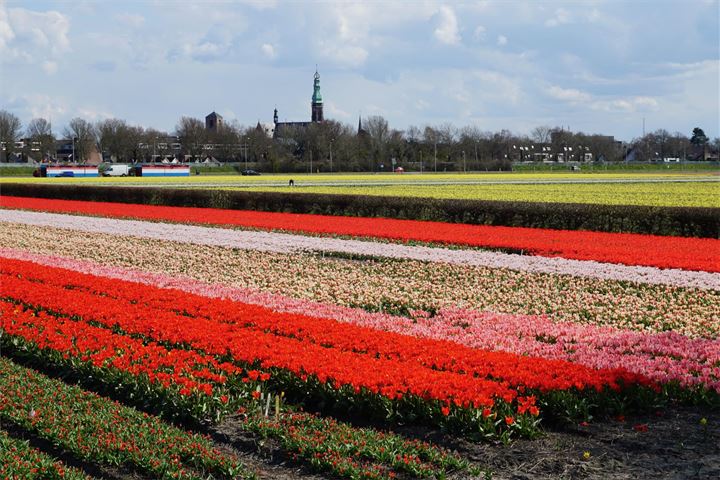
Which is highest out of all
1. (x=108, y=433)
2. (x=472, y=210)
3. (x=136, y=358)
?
(x=472, y=210)

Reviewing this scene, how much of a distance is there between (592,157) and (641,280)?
489 ft

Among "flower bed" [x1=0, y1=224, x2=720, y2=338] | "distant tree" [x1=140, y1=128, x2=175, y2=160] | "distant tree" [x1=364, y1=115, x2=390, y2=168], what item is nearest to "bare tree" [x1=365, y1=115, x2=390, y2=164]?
"distant tree" [x1=364, y1=115, x2=390, y2=168]

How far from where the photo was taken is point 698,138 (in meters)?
183

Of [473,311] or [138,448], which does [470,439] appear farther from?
[473,311]

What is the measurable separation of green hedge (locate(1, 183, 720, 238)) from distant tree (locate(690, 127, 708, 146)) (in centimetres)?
15803

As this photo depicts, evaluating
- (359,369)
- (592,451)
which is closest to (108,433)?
(359,369)

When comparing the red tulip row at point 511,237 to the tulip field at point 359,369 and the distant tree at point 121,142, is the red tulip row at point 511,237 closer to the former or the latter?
the tulip field at point 359,369

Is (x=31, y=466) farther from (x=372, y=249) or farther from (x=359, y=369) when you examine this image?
(x=372, y=249)

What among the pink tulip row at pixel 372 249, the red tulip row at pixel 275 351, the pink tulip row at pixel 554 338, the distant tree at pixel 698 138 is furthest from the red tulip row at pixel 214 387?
the distant tree at pixel 698 138

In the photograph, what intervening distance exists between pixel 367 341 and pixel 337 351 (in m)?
0.67

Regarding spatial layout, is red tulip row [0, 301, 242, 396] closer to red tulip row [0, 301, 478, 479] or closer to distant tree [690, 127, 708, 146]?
red tulip row [0, 301, 478, 479]

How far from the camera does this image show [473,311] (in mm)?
13078

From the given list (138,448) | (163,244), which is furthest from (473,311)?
(163,244)

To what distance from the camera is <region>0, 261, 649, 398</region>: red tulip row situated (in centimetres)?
864
